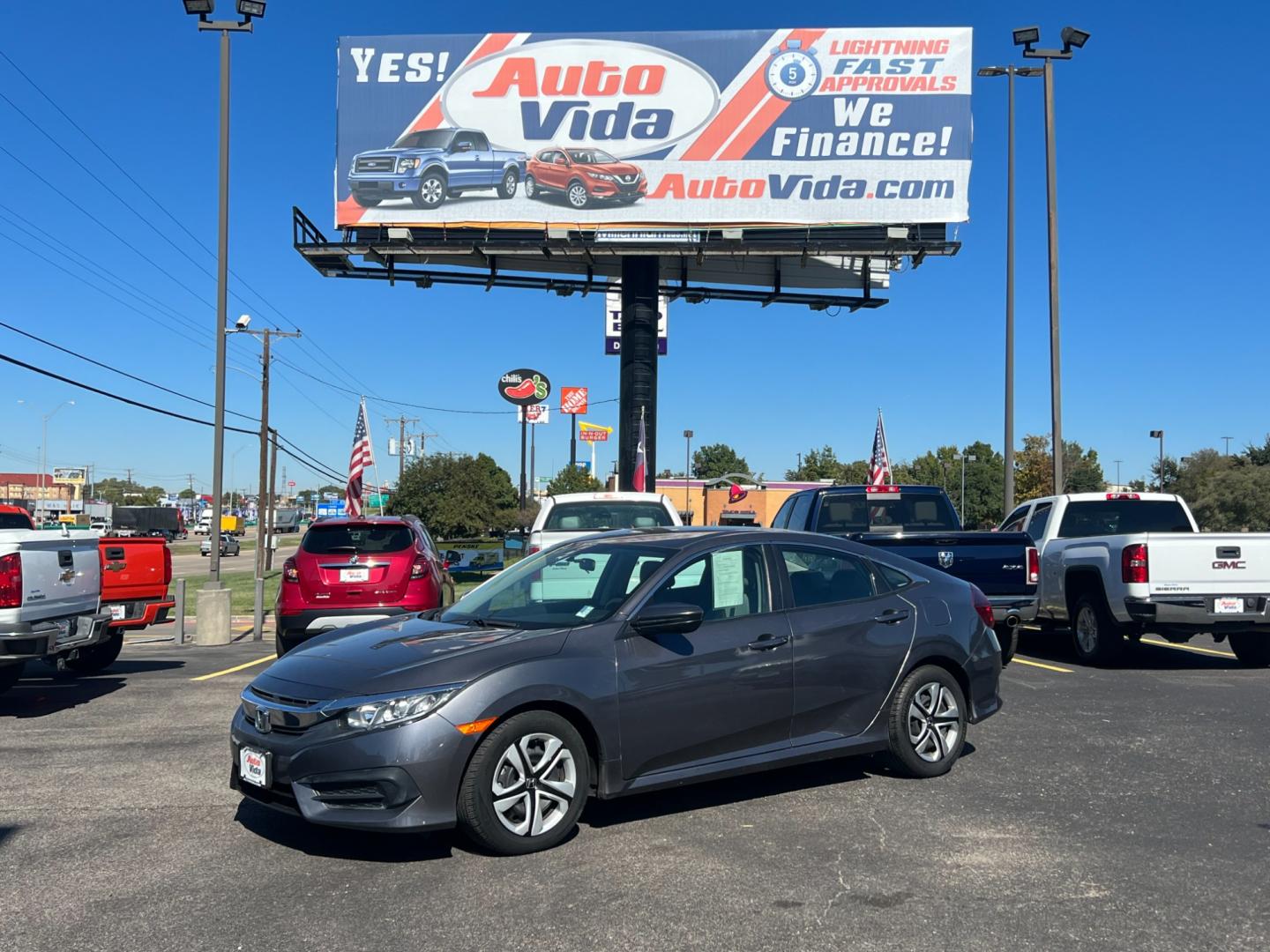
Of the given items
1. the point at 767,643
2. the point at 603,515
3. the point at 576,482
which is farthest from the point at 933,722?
the point at 576,482

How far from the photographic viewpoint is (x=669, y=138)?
2398cm

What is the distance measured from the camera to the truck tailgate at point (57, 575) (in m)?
8.37

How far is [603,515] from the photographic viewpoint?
12930mm

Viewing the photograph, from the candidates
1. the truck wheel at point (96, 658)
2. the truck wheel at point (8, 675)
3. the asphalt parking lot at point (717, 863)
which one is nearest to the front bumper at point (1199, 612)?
the asphalt parking lot at point (717, 863)

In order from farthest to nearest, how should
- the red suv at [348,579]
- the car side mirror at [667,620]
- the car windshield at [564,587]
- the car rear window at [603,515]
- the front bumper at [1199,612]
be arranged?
the car rear window at [603,515] < the red suv at [348,579] < the front bumper at [1199,612] < the car windshield at [564,587] < the car side mirror at [667,620]

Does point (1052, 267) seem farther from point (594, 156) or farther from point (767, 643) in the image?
point (767, 643)

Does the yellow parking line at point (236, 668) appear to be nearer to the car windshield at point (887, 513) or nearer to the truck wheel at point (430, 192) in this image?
the car windshield at point (887, 513)

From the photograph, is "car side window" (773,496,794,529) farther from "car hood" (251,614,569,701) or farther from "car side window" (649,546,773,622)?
"car hood" (251,614,569,701)

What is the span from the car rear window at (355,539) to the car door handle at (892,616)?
6.54m

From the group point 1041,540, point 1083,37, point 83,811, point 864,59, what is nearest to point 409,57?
point 864,59

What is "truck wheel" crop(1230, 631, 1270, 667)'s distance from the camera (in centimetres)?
1189

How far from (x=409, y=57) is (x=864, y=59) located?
1048cm

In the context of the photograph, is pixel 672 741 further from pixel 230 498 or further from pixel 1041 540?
pixel 230 498

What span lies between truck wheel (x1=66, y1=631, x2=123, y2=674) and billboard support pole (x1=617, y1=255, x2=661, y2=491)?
14831 millimetres
